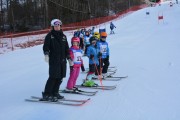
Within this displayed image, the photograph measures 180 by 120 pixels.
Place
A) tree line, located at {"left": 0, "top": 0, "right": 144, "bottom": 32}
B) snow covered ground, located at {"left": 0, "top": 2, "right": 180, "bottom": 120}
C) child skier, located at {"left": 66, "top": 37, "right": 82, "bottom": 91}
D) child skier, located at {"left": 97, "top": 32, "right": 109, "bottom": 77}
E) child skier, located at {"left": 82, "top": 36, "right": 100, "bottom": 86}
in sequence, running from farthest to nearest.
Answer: tree line, located at {"left": 0, "top": 0, "right": 144, "bottom": 32} < child skier, located at {"left": 97, "top": 32, "right": 109, "bottom": 77} < child skier, located at {"left": 82, "top": 36, "right": 100, "bottom": 86} < child skier, located at {"left": 66, "top": 37, "right": 82, "bottom": 91} < snow covered ground, located at {"left": 0, "top": 2, "right": 180, "bottom": 120}

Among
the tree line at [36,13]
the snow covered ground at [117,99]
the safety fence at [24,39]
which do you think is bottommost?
the snow covered ground at [117,99]

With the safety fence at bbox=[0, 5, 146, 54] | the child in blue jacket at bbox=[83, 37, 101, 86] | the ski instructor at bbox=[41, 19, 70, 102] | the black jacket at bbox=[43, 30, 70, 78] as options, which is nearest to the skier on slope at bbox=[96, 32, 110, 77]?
the child in blue jacket at bbox=[83, 37, 101, 86]

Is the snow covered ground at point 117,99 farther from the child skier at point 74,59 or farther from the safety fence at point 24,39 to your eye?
the safety fence at point 24,39

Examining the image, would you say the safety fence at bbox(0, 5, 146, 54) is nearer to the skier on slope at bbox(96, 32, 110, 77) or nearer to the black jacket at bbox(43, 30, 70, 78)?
the skier on slope at bbox(96, 32, 110, 77)

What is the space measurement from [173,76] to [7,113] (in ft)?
17.1

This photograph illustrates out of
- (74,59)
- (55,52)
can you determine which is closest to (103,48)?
(74,59)

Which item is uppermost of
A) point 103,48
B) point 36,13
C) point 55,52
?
point 36,13

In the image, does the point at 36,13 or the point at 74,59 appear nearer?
the point at 74,59

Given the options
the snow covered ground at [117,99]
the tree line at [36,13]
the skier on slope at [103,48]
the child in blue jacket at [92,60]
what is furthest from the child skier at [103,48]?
the tree line at [36,13]

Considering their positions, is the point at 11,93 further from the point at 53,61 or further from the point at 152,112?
the point at 152,112

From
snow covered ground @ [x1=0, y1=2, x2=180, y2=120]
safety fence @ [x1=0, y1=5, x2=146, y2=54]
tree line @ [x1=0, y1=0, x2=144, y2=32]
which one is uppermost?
tree line @ [x1=0, y1=0, x2=144, y2=32]

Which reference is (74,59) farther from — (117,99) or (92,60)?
(117,99)

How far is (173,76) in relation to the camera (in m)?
9.56

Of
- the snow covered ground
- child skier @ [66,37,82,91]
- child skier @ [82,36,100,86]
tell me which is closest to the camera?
the snow covered ground
